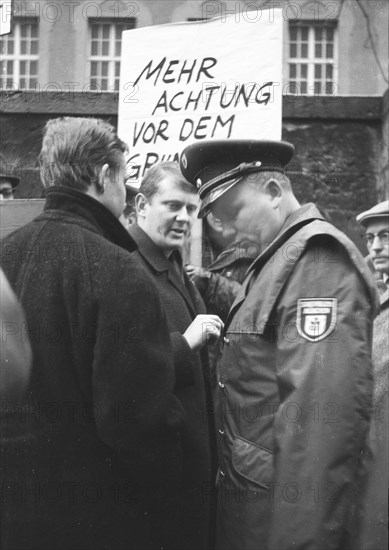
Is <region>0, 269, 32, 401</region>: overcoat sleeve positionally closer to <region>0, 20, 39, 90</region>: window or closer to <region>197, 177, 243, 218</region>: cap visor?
<region>197, 177, 243, 218</region>: cap visor

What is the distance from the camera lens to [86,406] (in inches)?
87.1

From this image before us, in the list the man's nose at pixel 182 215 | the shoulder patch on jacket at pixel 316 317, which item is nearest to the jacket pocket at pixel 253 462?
the shoulder patch on jacket at pixel 316 317

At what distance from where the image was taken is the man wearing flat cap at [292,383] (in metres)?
2.23

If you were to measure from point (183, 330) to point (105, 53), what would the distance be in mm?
12916

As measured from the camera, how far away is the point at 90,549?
2.18 meters

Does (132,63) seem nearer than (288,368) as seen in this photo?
No

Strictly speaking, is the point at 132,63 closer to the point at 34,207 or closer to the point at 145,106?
the point at 145,106

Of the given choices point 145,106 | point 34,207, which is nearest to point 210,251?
point 145,106

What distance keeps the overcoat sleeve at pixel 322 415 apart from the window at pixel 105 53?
10610 millimetres

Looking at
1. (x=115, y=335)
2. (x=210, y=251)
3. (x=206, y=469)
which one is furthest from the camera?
(x=210, y=251)

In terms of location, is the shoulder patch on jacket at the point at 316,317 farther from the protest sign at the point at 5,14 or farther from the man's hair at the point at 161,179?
the protest sign at the point at 5,14

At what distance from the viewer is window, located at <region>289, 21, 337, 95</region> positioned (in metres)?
12.1

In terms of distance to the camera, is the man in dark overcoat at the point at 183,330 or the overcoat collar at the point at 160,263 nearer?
the man in dark overcoat at the point at 183,330

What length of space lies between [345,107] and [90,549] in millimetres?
5340
